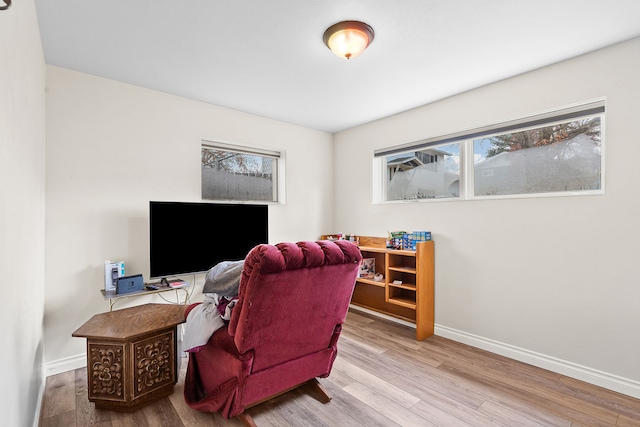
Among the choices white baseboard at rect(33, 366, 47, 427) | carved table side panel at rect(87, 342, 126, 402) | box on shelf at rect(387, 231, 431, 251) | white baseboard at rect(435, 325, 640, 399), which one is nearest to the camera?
white baseboard at rect(33, 366, 47, 427)

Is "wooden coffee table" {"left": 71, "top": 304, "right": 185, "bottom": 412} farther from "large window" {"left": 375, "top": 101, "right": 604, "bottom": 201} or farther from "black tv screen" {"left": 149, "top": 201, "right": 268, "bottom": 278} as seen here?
"large window" {"left": 375, "top": 101, "right": 604, "bottom": 201}

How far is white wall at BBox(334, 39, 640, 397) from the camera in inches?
86.1

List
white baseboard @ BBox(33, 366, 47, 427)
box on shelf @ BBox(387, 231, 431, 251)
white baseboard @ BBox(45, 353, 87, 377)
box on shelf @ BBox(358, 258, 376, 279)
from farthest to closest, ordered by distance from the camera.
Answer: box on shelf @ BBox(358, 258, 376, 279)
box on shelf @ BBox(387, 231, 431, 251)
white baseboard @ BBox(45, 353, 87, 377)
white baseboard @ BBox(33, 366, 47, 427)

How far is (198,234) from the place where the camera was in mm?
2916

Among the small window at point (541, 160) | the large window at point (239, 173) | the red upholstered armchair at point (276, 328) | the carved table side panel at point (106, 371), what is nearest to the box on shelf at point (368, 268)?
the large window at point (239, 173)

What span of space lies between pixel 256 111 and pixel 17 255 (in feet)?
8.94

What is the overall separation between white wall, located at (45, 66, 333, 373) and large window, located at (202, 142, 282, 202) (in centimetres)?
22

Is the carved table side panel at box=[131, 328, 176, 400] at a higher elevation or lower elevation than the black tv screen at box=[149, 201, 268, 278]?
lower

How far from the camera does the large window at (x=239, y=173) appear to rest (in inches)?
138

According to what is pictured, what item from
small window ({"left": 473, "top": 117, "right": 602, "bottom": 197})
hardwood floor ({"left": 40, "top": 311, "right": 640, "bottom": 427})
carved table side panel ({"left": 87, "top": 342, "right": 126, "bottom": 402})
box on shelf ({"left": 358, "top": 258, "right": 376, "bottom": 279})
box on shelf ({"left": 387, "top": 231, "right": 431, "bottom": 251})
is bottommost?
hardwood floor ({"left": 40, "top": 311, "right": 640, "bottom": 427})

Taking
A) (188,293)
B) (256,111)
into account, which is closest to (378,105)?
(256,111)

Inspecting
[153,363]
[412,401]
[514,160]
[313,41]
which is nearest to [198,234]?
[153,363]

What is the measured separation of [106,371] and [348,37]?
8.74ft

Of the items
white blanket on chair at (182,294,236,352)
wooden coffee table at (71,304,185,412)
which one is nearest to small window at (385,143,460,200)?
white blanket on chair at (182,294,236,352)
